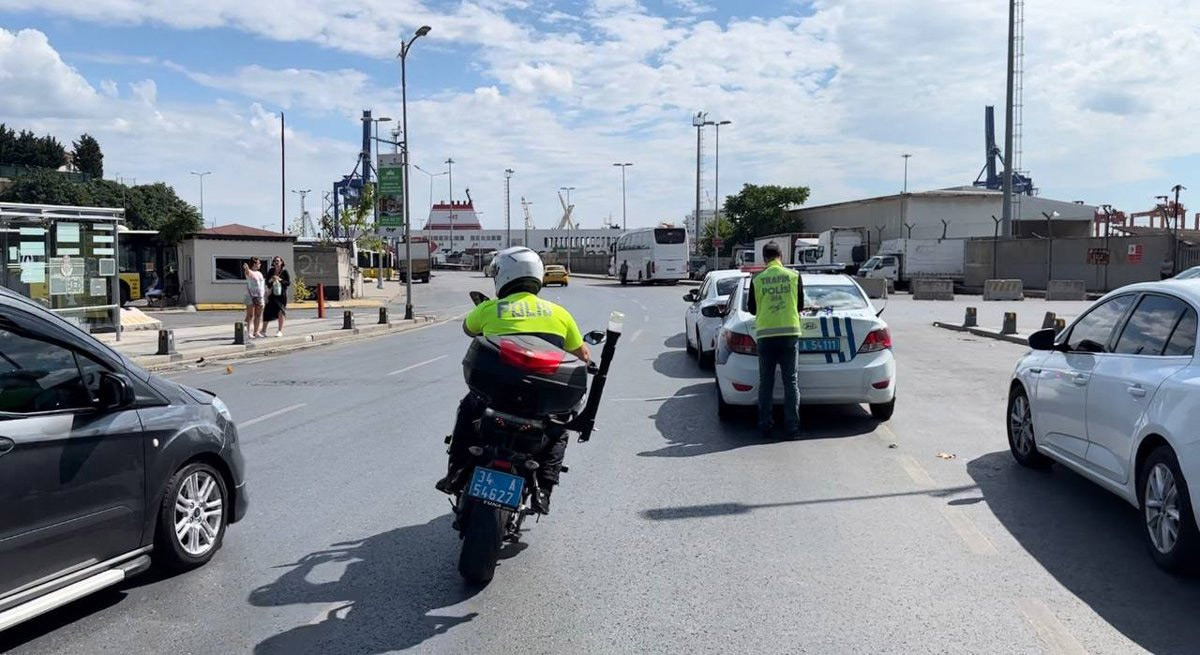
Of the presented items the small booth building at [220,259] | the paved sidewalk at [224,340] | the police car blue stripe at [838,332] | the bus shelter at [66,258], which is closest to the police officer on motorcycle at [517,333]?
the police car blue stripe at [838,332]

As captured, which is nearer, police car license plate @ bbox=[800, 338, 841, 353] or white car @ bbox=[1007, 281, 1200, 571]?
white car @ bbox=[1007, 281, 1200, 571]

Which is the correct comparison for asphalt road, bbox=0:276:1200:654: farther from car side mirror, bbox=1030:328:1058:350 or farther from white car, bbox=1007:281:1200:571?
car side mirror, bbox=1030:328:1058:350

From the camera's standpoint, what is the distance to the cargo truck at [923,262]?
156ft

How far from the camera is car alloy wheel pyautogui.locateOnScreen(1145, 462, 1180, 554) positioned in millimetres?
5125

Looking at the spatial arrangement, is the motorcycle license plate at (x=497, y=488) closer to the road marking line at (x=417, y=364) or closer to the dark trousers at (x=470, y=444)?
the dark trousers at (x=470, y=444)

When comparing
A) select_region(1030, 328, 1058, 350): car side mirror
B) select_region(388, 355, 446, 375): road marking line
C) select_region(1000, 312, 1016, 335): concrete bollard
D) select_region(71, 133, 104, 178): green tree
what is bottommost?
select_region(388, 355, 446, 375): road marking line

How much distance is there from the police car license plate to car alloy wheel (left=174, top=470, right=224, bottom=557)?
5745 millimetres

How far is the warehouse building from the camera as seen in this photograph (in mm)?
62562

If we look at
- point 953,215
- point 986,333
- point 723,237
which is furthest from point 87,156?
point 986,333

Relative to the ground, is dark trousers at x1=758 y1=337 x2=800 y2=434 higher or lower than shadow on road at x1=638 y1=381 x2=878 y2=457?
higher

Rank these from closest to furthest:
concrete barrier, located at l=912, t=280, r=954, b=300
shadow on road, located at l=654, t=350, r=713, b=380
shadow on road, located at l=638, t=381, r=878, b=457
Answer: shadow on road, located at l=638, t=381, r=878, b=457
shadow on road, located at l=654, t=350, r=713, b=380
concrete barrier, located at l=912, t=280, r=954, b=300

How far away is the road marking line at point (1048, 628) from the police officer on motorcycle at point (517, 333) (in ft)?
8.01

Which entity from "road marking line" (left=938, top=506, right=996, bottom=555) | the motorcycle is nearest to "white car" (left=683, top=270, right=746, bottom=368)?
"road marking line" (left=938, top=506, right=996, bottom=555)

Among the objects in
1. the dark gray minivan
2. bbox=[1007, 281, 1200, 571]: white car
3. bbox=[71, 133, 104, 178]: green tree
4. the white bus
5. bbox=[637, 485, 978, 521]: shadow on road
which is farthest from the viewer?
bbox=[71, 133, 104, 178]: green tree
